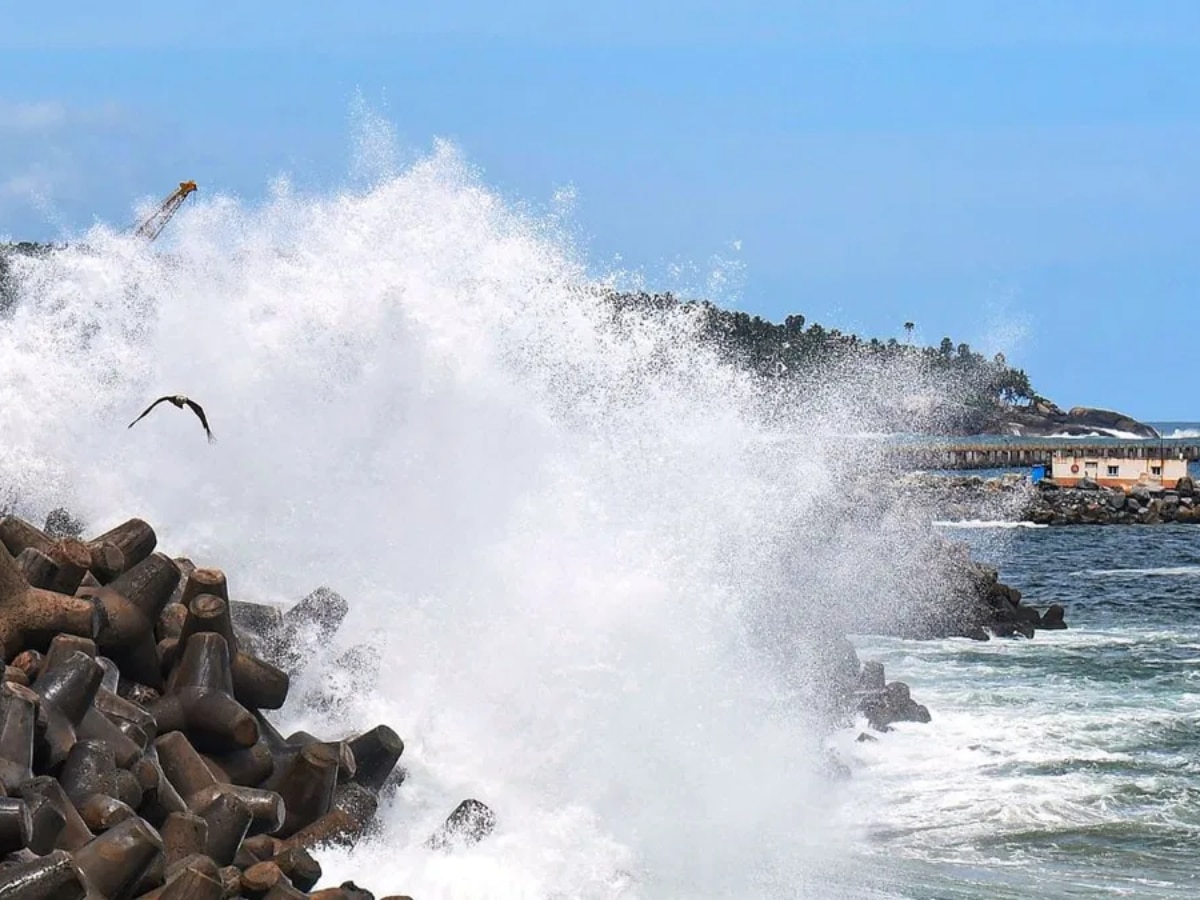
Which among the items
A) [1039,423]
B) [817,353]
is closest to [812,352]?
[817,353]

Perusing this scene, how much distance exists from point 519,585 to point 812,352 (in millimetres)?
95723

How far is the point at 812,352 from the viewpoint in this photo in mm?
107500

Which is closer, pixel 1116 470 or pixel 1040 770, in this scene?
pixel 1040 770

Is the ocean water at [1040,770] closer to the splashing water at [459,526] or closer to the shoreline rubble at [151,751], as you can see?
the splashing water at [459,526]

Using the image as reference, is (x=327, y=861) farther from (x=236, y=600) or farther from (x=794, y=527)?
(x=794, y=527)

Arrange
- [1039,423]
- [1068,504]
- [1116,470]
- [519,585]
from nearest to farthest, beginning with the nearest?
[519,585] < [1068,504] < [1116,470] < [1039,423]

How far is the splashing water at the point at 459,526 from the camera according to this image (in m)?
11.1

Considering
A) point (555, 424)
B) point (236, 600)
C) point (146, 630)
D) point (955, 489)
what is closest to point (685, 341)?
point (555, 424)

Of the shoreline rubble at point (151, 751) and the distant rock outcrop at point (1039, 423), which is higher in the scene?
the distant rock outcrop at point (1039, 423)

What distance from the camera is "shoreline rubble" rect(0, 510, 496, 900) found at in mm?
6910

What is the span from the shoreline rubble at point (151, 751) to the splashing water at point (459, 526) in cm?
44

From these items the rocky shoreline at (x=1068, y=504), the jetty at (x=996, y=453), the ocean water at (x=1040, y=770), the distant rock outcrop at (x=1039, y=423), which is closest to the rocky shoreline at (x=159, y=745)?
the ocean water at (x=1040, y=770)

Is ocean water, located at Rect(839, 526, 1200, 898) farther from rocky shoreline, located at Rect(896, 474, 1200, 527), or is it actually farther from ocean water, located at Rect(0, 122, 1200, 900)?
rocky shoreline, located at Rect(896, 474, 1200, 527)

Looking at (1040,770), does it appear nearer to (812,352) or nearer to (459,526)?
(459,526)
